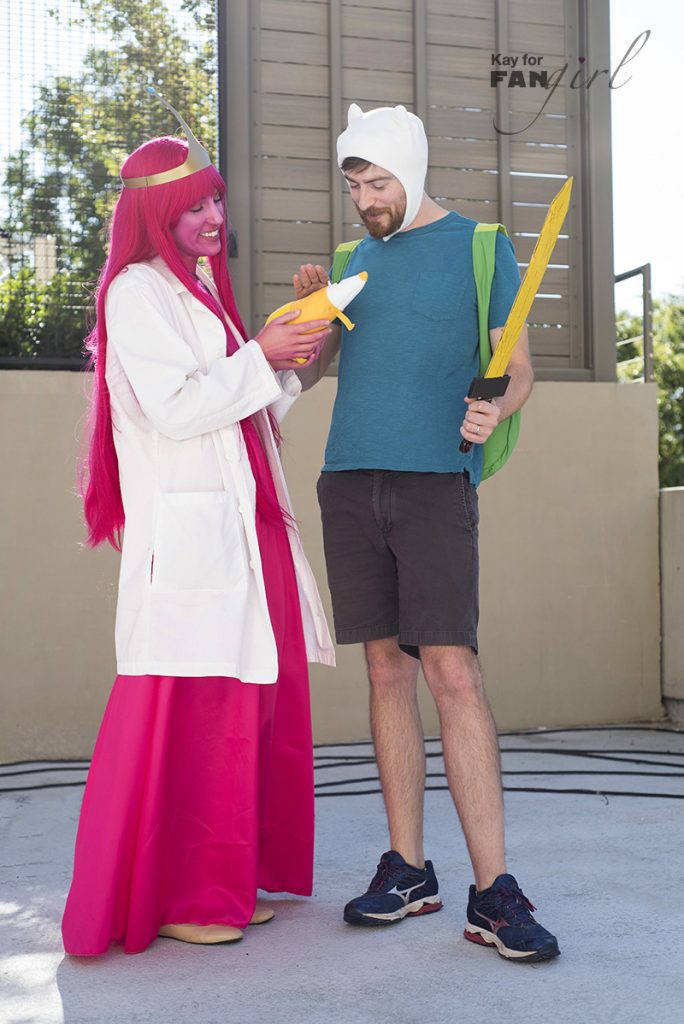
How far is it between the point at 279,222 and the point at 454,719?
297 cm

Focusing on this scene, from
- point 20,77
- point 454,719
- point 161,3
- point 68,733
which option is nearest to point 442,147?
point 161,3

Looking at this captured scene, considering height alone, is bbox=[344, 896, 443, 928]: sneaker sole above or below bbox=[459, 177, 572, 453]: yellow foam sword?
below

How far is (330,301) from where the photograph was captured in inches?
91.0

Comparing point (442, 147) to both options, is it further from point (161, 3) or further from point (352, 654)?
point (352, 654)

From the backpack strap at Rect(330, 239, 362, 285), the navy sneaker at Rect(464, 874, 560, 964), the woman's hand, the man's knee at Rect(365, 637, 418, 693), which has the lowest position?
the navy sneaker at Rect(464, 874, 560, 964)

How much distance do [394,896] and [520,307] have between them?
115cm

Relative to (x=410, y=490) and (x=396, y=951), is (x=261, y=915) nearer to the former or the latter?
(x=396, y=951)

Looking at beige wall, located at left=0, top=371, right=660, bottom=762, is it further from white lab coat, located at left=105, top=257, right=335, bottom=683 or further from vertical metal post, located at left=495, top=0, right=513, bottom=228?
white lab coat, located at left=105, top=257, right=335, bottom=683

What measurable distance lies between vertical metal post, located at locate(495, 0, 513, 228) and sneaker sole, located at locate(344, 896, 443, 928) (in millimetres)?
3302

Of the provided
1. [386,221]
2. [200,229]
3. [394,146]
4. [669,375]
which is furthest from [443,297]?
[669,375]

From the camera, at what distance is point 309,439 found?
15.3 ft

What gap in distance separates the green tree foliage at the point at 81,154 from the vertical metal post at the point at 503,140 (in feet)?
4.16

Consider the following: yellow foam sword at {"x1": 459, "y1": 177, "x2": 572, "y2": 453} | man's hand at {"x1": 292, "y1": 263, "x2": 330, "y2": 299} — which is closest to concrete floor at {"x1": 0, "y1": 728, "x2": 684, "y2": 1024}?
yellow foam sword at {"x1": 459, "y1": 177, "x2": 572, "y2": 453}

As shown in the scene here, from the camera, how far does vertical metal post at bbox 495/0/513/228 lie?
5016 millimetres
